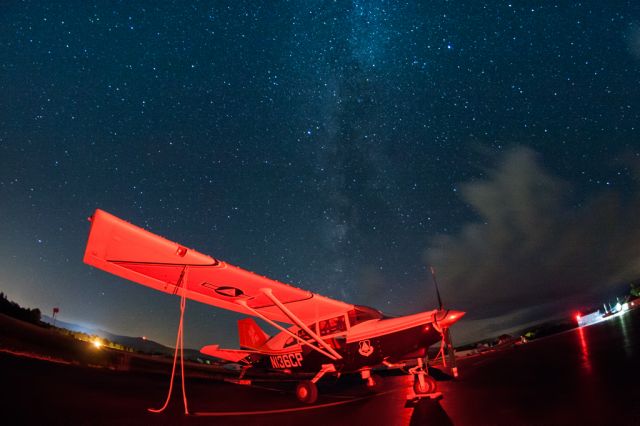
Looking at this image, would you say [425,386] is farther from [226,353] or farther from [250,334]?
[250,334]

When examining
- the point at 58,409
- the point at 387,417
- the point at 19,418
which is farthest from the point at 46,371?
the point at 387,417

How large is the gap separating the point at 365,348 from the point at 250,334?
6574 mm

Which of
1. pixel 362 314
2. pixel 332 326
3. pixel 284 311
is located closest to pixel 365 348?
pixel 362 314

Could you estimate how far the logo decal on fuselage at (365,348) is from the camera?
8.49 metres

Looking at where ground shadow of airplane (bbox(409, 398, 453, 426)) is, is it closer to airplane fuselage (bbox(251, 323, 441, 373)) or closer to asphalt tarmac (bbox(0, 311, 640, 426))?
asphalt tarmac (bbox(0, 311, 640, 426))

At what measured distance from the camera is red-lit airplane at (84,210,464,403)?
19.8 feet

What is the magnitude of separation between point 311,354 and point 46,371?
6.98m

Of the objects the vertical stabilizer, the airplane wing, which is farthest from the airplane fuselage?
the vertical stabilizer

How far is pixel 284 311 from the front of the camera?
7609mm

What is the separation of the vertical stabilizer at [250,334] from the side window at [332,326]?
4.58 m

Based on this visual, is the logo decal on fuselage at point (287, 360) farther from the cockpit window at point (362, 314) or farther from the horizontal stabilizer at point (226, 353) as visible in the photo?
the cockpit window at point (362, 314)

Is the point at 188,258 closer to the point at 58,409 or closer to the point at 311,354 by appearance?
the point at 58,409

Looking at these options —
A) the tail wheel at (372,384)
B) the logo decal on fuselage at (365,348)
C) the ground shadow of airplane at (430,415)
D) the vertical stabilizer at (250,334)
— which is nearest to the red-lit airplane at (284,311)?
the logo decal on fuselage at (365,348)

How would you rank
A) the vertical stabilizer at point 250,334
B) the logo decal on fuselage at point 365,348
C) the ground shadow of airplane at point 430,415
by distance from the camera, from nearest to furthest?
the ground shadow of airplane at point 430,415, the logo decal on fuselage at point 365,348, the vertical stabilizer at point 250,334
